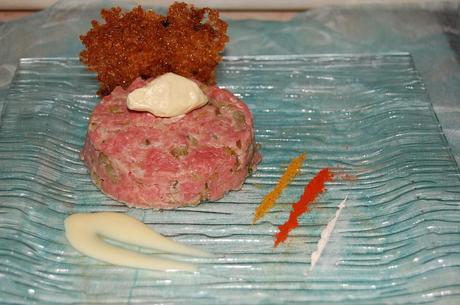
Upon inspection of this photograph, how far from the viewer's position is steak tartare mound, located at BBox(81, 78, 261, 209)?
4.32 m

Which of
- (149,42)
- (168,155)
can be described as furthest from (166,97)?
(149,42)

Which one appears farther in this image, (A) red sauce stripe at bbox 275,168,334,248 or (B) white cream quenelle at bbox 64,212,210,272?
(A) red sauce stripe at bbox 275,168,334,248

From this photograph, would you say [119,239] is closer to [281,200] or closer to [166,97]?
[166,97]

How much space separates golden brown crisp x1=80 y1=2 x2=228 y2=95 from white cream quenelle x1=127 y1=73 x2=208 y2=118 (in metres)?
0.46

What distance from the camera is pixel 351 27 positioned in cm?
643

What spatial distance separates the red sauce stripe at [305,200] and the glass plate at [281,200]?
0.04m

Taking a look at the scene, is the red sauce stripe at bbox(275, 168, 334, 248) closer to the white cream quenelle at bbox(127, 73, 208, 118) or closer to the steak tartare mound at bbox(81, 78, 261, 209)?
the steak tartare mound at bbox(81, 78, 261, 209)

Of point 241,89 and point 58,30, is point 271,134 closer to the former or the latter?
point 241,89

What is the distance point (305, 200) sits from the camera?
4.53m

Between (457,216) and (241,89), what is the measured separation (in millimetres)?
1925

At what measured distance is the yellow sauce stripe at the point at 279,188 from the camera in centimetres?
445

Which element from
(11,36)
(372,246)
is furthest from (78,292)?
(11,36)

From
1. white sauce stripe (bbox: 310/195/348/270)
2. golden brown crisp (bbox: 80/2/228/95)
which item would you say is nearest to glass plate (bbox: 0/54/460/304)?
white sauce stripe (bbox: 310/195/348/270)

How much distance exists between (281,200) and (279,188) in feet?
0.38
